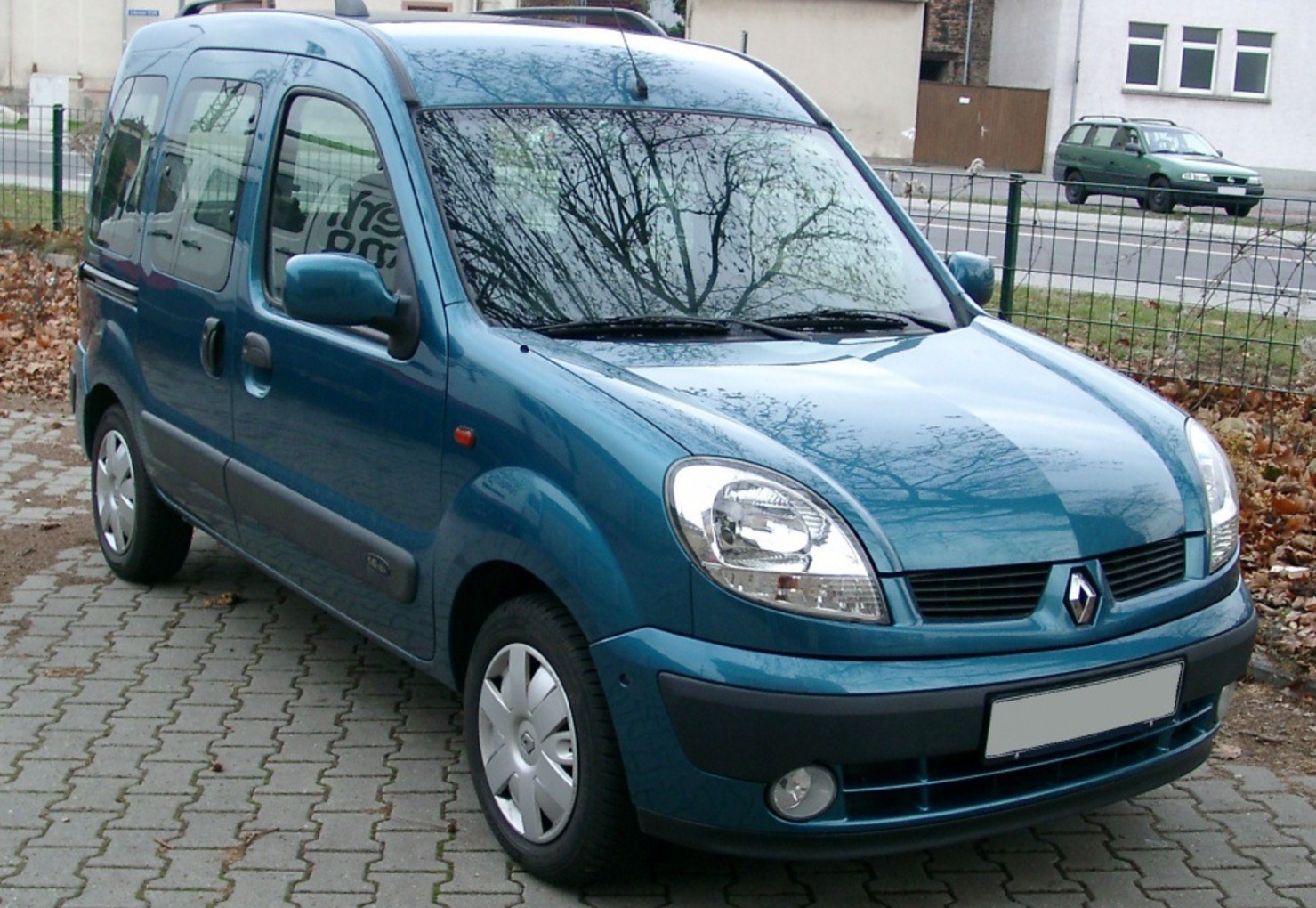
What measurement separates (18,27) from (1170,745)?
4378cm

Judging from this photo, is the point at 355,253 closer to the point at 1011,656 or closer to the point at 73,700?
the point at 73,700

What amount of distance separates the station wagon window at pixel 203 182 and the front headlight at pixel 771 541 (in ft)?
7.57

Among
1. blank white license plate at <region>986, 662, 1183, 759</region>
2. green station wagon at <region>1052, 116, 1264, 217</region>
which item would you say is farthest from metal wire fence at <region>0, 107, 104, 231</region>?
green station wagon at <region>1052, 116, 1264, 217</region>

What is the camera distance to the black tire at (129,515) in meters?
5.95

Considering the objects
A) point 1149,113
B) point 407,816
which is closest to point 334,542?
point 407,816

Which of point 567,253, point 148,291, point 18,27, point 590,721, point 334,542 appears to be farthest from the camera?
point 18,27

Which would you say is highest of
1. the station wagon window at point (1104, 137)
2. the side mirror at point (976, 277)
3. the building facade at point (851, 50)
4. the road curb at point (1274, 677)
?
the building facade at point (851, 50)

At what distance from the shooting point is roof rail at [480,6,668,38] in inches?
211

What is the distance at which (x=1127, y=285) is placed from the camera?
9.09 meters

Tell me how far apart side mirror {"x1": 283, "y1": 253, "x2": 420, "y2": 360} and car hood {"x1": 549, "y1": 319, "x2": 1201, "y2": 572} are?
496 millimetres

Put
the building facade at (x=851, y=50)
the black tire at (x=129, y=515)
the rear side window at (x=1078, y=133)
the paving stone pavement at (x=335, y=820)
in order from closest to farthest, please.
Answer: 1. the paving stone pavement at (x=335, y=820)
2. the black tire at (x=129, y=515)
3. the rear side window at (x=1078, y=133)
4. the building facade at (x=851, y=50)

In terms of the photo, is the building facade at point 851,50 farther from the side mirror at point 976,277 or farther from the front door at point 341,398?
the front door at point 341,398

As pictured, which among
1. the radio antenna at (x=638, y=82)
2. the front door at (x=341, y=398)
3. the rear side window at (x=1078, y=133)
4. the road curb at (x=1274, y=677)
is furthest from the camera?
the rear side window at (x=1078, y=133)

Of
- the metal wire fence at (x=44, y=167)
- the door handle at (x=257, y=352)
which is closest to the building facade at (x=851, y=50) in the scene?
the metal wire fence at (x=44, y=167)
